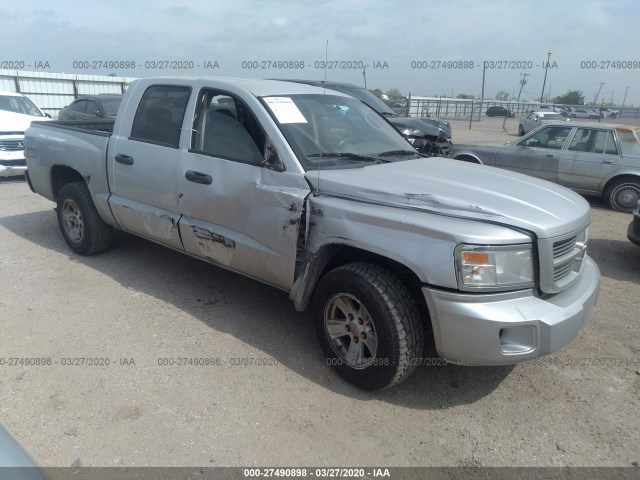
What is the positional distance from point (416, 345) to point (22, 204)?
730cm

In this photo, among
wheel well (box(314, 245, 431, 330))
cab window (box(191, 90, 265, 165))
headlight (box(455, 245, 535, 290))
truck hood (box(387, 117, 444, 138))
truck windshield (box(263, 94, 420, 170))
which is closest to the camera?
headlight (box(455, 245, 535, 290))

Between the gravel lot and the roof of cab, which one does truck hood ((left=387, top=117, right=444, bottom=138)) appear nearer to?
the roof of cab

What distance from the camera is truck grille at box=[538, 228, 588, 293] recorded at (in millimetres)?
2849

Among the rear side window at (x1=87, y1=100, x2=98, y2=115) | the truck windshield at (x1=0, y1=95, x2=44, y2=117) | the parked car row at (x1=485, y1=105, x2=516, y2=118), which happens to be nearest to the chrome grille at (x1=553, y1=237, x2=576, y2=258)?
the truck windshield at (x1=0, y1=95, x2=44, y2=117)

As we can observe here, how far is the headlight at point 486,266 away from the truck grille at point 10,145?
9.75m

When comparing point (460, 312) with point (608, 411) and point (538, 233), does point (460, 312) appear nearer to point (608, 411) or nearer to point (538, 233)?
point (538, 233)

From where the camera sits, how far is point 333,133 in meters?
3.93

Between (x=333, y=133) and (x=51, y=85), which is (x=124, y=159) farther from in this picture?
(x=51, y=85)

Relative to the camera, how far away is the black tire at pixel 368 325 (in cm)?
300

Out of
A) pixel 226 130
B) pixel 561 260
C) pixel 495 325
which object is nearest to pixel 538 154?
pixel 561 260

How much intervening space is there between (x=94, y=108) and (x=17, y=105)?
166 cm

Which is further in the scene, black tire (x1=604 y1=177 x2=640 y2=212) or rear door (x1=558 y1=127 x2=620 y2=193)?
rear door (x1=558 y1=127 x2=620 y2=193)

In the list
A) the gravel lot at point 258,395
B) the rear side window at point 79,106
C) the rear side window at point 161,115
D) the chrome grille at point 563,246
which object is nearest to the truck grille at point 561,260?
the chrome grille at point 563,246

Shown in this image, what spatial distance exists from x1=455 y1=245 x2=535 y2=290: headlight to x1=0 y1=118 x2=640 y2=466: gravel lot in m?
0.89
